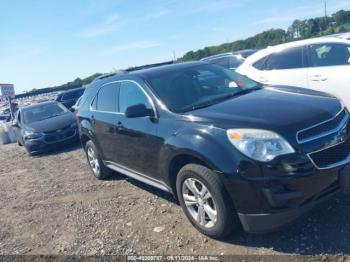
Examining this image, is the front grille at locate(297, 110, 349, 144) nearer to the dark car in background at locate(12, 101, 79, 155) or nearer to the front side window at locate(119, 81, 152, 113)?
the front side window at locate(119, 81, 152, 113)

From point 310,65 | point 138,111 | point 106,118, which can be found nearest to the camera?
point 138,111

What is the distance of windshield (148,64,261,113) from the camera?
4.77 m

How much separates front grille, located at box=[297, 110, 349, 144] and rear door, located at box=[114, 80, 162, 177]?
1646 millimetres

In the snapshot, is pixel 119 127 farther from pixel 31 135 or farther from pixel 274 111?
pixel 31 135

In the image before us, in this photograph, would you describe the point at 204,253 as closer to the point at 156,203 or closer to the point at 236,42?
the point at 156,203

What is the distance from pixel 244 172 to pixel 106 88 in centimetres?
341

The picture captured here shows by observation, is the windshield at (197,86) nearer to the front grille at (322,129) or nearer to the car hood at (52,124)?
the front grille at (322,129)

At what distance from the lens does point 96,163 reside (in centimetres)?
718

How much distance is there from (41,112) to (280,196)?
11.5m

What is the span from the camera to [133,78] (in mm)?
5465

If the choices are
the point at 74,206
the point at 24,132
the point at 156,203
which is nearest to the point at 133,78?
the point at 156,203

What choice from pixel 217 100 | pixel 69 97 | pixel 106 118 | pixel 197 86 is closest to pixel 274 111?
pixel 217 100

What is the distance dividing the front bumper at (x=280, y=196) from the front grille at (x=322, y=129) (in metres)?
0.33

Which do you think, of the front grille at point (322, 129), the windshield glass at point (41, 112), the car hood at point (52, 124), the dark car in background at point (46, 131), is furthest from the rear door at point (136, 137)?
the windshield glass at point (41, 112)
